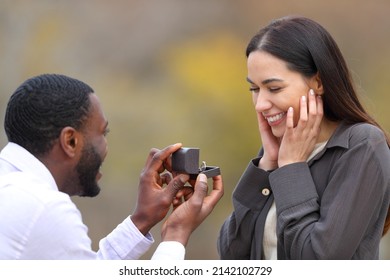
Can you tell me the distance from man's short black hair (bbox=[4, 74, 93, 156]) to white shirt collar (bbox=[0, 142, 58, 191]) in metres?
0.03

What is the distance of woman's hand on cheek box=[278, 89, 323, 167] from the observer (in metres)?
2.31

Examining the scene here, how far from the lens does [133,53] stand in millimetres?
8555

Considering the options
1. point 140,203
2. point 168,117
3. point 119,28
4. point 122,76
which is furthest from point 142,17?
point 140,203

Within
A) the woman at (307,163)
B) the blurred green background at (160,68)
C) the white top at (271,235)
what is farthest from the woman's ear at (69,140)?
the blurred green background at (160,68)

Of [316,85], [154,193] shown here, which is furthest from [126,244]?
[316,85]

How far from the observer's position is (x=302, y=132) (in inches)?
91.4

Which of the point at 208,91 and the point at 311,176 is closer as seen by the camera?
the point at 311,176

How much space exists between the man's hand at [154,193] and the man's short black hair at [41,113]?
0.36 m

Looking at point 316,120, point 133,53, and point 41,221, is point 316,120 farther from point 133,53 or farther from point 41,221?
point 133,53

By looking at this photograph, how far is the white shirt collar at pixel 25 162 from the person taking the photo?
225 cm

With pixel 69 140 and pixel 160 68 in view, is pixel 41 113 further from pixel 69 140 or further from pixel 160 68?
pixel 160 68

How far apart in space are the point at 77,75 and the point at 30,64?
581mm

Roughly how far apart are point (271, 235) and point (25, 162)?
31.5 inches

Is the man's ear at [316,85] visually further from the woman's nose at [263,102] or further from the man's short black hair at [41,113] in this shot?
the man's short black hair at [41,113]
